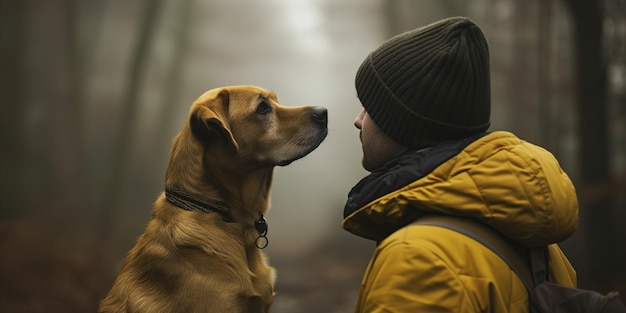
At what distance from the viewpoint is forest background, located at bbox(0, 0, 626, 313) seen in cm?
481

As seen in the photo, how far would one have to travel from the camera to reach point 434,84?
1.33 metres

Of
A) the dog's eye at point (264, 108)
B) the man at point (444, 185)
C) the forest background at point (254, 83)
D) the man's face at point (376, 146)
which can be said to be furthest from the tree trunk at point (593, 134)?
the man's face at point (376, 146)

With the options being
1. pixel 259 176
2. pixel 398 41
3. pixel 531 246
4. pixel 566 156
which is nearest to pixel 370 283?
pixel 531 246

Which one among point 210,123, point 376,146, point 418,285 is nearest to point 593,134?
point 210,123

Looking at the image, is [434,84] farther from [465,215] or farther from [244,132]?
[244,132]

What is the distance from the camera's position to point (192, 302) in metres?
1.82

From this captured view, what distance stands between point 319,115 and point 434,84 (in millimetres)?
1062

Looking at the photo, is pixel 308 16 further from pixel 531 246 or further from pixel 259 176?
pixel 531 246

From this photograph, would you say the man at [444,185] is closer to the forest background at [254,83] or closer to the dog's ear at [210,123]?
the dog's ear at [210,123]

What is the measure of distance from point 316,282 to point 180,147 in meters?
3.48

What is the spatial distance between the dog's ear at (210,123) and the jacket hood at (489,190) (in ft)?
2.92

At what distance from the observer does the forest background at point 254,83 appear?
481 cm

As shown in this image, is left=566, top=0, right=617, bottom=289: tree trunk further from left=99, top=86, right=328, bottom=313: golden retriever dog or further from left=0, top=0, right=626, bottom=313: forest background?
left=99, top=86, right=328, bottom=313: golden retriever dog

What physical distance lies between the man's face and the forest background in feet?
12.1
